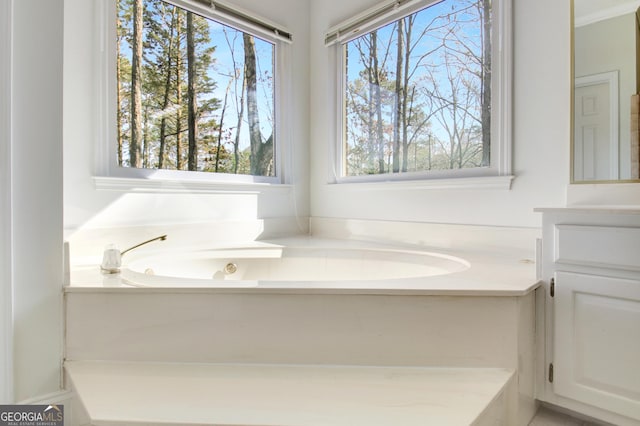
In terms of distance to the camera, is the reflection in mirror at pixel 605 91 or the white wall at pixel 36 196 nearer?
the white wall at pixel 36 196

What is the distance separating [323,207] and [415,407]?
1.91 meters

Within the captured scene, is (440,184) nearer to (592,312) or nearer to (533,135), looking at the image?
(533,135)

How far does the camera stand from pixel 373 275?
2.01m

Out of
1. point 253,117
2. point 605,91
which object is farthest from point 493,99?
point 253,117

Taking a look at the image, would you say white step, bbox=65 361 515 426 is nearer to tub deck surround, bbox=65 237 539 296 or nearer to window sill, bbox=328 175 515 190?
tub deck surround, bbox=65 237 539 296

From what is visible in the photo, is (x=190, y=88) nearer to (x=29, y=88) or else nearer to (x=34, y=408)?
(x=29, y=88)

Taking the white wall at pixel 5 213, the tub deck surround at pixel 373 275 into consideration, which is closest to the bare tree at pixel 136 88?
the tub deck surround at pixel 373 275

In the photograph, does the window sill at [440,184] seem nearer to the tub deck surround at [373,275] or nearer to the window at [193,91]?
the tub deck surround at [373,275]

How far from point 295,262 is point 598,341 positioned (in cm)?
143

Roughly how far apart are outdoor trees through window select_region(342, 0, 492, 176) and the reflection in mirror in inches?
16.9

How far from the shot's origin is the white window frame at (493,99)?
179 centimetres

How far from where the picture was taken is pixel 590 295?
1.21 metres

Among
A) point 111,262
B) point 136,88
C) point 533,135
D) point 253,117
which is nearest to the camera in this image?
point 111,262

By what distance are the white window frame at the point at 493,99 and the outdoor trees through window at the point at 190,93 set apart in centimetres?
51
